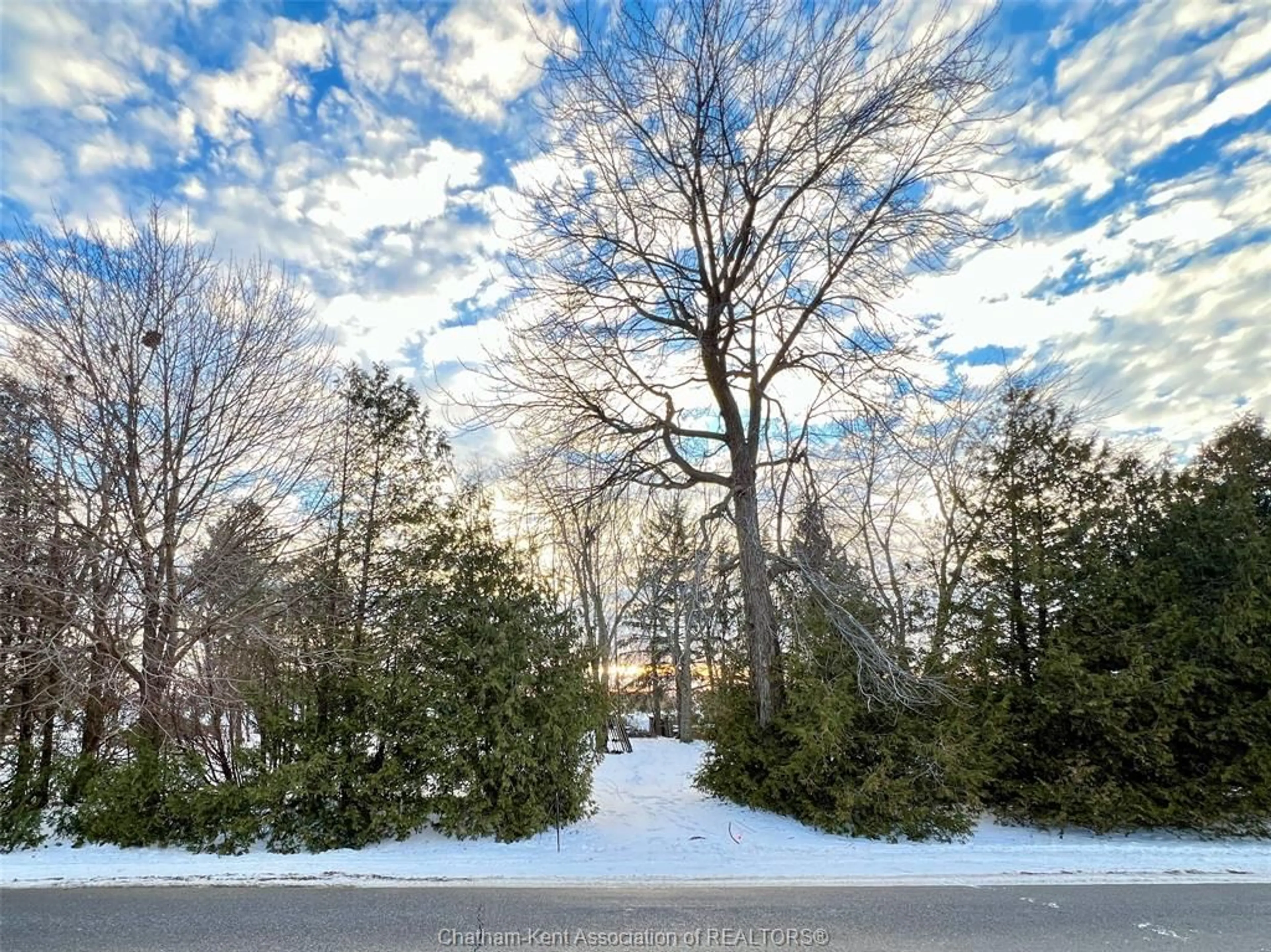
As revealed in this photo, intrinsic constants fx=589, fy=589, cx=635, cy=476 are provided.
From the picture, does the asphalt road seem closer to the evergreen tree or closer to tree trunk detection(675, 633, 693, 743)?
the evergreen tree

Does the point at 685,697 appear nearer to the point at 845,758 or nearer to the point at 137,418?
the point at 845,758

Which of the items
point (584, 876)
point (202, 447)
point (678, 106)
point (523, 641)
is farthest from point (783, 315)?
point (202, 447)

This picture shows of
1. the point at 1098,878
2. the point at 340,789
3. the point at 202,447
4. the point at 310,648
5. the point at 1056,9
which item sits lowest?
the point at 1098,878

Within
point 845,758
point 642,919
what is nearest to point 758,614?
point 845,758

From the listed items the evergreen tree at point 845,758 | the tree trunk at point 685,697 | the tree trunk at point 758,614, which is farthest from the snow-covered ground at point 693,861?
the tree trunk at point 685,697

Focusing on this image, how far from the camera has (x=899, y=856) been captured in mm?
6105

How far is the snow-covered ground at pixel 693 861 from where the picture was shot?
5484 mm

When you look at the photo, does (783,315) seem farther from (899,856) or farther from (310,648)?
(310,648)

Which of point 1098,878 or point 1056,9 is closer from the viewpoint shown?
point 1098,878

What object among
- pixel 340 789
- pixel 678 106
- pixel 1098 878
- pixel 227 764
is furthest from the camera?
pixel 678 106

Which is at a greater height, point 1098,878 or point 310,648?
point 310,648

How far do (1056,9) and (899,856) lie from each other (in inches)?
371

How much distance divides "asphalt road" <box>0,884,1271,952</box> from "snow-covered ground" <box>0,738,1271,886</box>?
33 cm

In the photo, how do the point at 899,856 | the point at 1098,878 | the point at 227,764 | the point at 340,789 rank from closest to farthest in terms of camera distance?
the point at 1098,878 < the point at 899,856 < the point at 340,789 < the point at 227,764
